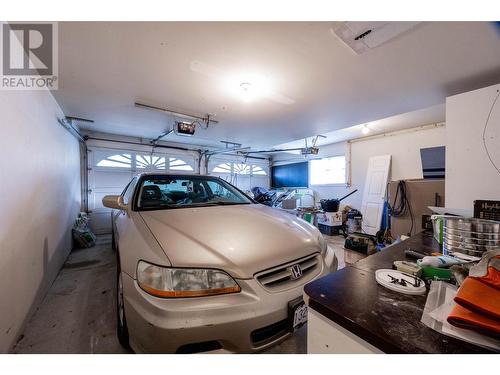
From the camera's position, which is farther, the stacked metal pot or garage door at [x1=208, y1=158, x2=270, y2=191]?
garage door at [x1=208, y1=158, x2=270, y2=191]

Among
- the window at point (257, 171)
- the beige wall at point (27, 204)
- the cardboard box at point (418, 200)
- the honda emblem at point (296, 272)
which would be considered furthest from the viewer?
the window at point (257, 171)

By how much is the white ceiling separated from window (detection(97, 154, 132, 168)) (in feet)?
5.79

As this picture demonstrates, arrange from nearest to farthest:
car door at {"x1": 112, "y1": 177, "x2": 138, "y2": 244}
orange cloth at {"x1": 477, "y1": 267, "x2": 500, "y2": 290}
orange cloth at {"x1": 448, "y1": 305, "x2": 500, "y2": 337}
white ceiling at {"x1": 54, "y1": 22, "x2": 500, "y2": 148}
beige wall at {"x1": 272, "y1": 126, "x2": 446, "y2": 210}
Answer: orange cloth at {"x1": 448, "y1": 305, "x2": 500, "y2": 337} < orange cloth at {"x1": 477, "y1": 267, "x2": 500, "y2": 290} < white ceiling at {"x1": 54, "y1": 22, "x2": 500, "y2": 148} < car door at {"x1": 112, "y1": 177, "x2": 138, "y2": 244} < beige wall at {"x1": 272, "y1": 126, "x2": 446, "y2": 210}

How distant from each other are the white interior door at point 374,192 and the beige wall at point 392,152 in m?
0.18

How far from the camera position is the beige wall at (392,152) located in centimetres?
430

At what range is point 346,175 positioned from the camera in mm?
5738

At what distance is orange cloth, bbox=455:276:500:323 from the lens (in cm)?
48

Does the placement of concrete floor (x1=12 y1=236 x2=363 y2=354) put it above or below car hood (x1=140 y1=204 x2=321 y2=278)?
below

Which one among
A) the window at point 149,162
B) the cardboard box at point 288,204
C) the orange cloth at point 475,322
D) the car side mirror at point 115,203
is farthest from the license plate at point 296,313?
the window at point 149,162

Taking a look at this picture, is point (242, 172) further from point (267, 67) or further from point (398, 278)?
point (398, 278)

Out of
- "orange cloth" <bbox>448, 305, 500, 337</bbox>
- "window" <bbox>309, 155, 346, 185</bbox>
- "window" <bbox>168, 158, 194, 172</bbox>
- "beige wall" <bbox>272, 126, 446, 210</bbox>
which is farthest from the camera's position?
"window" <bbox>309, 155, 346, 185</bbox>

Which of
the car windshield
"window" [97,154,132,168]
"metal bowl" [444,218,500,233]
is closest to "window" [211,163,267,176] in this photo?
"window" [97,154,132,168]

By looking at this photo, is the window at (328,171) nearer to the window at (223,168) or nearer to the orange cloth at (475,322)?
the window at (223,168)

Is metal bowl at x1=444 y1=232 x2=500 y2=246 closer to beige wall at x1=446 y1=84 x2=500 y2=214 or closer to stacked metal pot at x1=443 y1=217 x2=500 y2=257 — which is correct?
stacked metal pot at x1=443 y1=217 x2=500 y2=257
